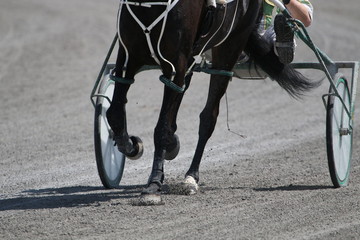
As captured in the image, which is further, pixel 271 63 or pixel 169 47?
pixel 271 63

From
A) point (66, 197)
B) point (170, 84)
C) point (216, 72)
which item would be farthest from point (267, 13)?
point (66, 197)

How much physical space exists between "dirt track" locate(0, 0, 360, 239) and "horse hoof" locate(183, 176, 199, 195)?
10 cm

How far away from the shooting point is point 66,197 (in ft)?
18.1

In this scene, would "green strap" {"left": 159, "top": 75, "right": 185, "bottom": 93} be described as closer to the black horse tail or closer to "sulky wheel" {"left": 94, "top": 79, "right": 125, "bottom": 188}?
"sulky wheel" {"left": 94, "top": 79, "right": 125, "bottom": 188}

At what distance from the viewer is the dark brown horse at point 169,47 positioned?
4969 mm

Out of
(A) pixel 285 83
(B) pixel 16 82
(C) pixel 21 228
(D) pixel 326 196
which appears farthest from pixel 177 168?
(B) pixel 16 82

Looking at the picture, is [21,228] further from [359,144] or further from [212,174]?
[359,144]

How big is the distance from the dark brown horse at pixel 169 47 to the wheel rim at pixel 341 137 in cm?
85

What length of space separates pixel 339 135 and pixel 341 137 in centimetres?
6

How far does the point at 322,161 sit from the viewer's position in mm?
6953

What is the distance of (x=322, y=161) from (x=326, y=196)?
5.08 feet

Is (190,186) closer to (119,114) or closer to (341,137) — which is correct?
(119,114)

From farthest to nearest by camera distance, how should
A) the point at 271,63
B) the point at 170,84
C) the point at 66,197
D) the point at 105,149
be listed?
the point at 271,63, the point at 105,149, the point at 66,197, the point at 170,84

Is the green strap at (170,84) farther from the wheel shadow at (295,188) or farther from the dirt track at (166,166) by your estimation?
the wheel shadow at (295,188)
